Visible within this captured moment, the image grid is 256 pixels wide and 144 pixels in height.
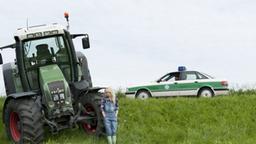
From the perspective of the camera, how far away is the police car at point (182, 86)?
24.4 metres

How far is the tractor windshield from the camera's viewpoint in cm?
1422

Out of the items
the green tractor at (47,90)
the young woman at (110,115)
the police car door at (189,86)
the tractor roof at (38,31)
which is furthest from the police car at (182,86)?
the young woman at (110,115)

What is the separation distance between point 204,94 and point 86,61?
9672 millimetres

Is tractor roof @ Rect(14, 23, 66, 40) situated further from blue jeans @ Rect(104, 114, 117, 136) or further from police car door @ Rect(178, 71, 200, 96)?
police car door @ Rect(178, 71, 200, 96)

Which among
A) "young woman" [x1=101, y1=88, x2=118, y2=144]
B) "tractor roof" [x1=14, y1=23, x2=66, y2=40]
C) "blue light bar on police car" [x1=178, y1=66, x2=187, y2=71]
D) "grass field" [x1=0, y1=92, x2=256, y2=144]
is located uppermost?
"tractor roof" [x1=14, y1=23, x2=66, y2=40]

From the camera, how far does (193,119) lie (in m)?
16.6

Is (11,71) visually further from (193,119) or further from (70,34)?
(193,119)

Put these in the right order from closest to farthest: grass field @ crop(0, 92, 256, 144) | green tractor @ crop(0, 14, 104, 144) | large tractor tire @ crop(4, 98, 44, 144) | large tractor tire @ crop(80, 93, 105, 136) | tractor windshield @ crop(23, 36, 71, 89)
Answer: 1. large tractor tire @ crop(4, 98, 44, 144)
2. green tractor @ crop(0, 14, 104, 144)
3. large tractor tire @ crop(80, 93, 105, 136)
4. grass field @ crop(0, 92, 256, 144)
5. tractor windshield @ crop(23, 36, 71, 89)

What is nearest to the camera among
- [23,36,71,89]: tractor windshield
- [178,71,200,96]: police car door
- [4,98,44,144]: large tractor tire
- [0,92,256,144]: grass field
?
[4,98,44,144]: large tractor tire

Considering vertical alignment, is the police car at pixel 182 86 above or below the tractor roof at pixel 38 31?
below

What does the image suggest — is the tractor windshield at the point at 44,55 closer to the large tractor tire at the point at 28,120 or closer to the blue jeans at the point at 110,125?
the large tractor tire at the point at 28,120

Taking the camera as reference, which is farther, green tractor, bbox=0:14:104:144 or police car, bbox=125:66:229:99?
police car, bbox=125:66:229:99

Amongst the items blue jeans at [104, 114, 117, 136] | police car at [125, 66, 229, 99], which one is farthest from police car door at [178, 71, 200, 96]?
blue jeans at [104, 114, 117, 136]

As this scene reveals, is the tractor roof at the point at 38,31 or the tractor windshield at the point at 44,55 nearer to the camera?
the tractor roof at the point at 38,31
